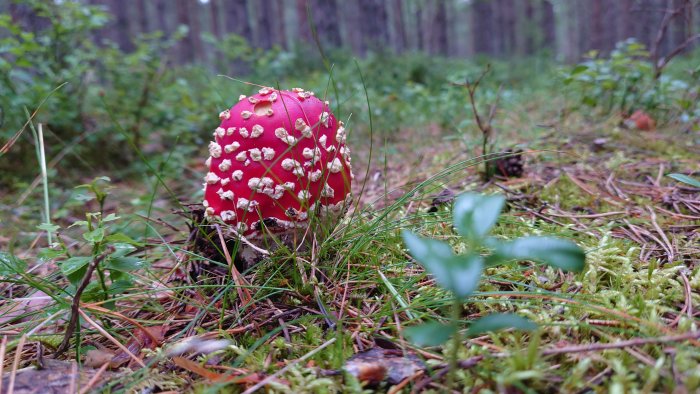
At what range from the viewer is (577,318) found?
1108 mm

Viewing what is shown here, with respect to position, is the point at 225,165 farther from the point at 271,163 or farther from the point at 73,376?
the point at 73,376

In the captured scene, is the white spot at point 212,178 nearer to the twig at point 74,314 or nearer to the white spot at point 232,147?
the white spot at point 232,147

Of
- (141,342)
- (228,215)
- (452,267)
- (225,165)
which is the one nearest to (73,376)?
(141,342)

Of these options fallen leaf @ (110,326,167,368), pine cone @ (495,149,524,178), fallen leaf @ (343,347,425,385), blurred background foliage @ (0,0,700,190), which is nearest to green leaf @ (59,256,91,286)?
fallen leaf @ (110,326,167,368)

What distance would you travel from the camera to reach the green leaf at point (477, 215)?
2.48 ft

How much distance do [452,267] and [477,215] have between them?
4.5 inches

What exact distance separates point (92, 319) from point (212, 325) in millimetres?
363

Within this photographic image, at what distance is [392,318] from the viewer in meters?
1.24

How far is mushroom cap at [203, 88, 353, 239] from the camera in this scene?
1.48m

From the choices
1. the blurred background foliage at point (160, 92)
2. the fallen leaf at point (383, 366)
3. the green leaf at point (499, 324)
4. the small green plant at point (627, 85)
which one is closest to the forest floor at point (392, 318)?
the fallen leaf at point (383, 366)

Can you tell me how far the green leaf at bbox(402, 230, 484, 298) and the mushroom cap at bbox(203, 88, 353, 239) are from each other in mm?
725

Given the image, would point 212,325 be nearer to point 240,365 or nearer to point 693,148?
point 240,365

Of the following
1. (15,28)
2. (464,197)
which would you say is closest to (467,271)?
(464,197)

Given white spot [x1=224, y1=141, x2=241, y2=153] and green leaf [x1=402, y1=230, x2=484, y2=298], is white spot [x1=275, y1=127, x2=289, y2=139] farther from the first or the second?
green leaf [x1=402, y1=230, x2=484, y2=298]
